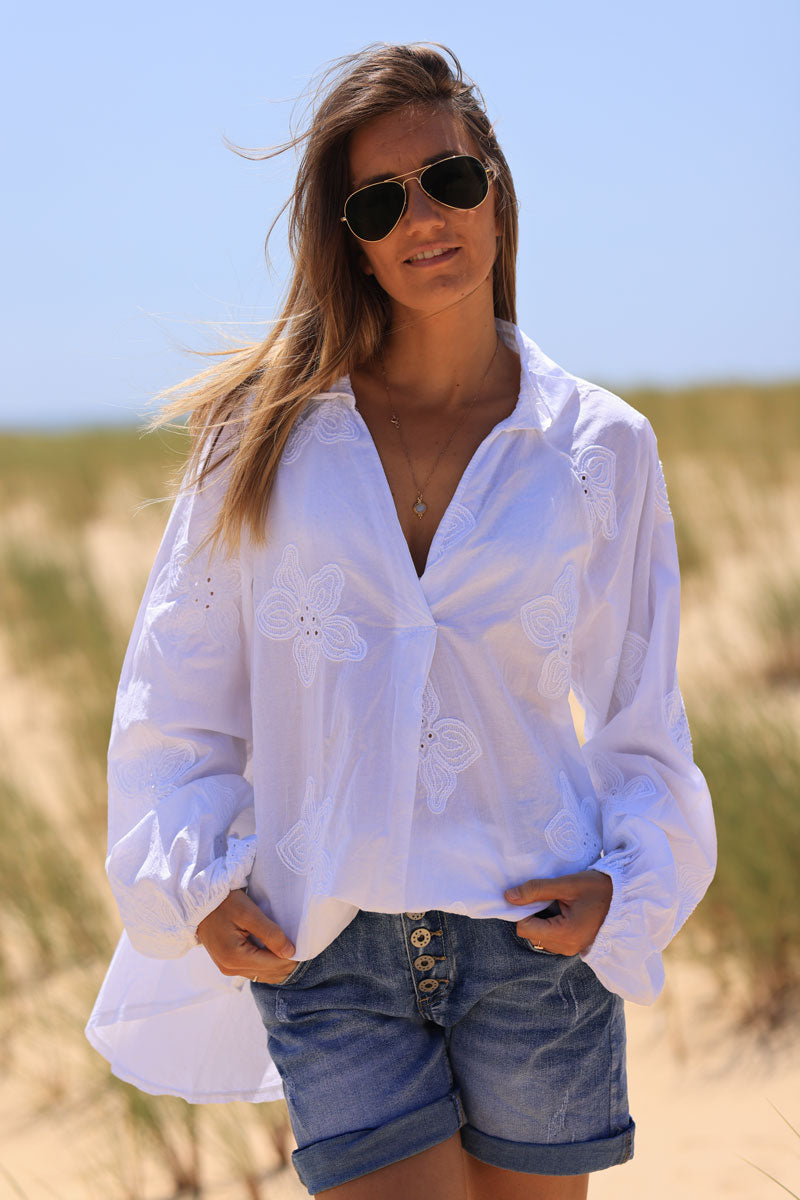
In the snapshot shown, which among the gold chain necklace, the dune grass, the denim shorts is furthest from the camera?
the dune grass

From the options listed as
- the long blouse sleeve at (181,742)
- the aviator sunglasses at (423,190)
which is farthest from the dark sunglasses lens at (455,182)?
the long blouse sleeve at (181,742)

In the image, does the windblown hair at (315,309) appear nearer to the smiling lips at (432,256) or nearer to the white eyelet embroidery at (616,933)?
the smiling lips at (432,256)

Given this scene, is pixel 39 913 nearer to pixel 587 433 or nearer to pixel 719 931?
pixel 719 931

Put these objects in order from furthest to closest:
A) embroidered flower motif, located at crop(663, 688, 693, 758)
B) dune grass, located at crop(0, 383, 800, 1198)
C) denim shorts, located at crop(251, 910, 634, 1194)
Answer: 1. dune grass, located at crop(0, 383, 800, 1198)
2. embroidered flower motif, located at crop(663, 688, 693, 758)
3. denim shorts, located at crop(251, 910, 634, 1194)

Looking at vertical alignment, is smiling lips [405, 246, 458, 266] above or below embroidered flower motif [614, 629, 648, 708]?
above

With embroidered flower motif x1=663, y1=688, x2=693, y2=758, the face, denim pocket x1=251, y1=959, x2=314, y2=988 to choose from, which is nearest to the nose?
the face

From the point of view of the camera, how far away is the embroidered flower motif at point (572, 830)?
5.73 feet

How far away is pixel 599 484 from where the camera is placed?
1838 mm

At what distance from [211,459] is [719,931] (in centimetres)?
239

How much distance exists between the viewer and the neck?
194cm

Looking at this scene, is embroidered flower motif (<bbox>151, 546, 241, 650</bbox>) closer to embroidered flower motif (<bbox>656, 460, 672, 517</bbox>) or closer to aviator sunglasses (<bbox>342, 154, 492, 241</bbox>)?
aviator sunglasses (<bbox>342, 154, 492, 241</bbox>)

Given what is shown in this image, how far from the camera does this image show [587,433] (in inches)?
73.3

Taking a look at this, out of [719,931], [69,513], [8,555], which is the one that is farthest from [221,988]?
[69,513]

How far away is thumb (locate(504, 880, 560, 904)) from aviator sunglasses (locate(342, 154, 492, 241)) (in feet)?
3.00
